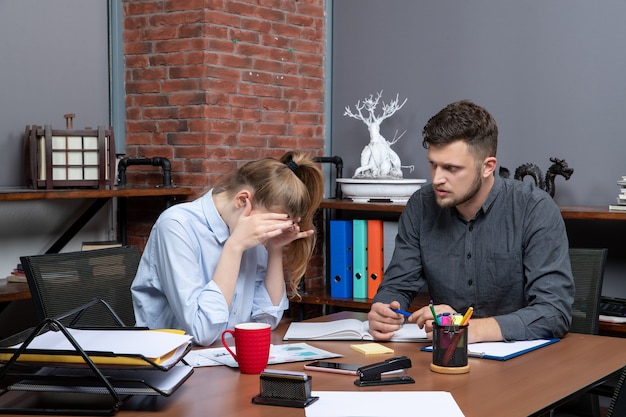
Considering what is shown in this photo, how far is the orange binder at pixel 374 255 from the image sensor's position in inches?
140

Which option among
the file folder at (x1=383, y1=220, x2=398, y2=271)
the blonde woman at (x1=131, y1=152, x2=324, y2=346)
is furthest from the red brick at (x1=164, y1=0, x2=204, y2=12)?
the blonde woman at (x1=131, y1=152, x2=324, y2=346)

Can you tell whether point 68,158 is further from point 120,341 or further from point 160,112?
point 120,341

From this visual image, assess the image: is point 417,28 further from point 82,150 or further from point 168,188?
point 82,150

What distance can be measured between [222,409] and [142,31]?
2.53 m

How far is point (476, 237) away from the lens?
2.40 m

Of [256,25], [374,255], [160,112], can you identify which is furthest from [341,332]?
[256,25]

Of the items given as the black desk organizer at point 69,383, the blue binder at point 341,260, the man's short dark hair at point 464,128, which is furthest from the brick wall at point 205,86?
the black desk organizer at point 69,383

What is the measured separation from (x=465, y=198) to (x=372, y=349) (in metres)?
0.61

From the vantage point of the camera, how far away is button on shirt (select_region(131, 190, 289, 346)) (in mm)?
1963

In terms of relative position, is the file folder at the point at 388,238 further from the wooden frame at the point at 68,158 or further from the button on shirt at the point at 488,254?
the wooden frame at the point at 68,158

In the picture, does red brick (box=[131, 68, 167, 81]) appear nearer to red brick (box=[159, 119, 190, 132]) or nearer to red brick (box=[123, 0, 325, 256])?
red brick (box=[123, 0, 325, 256])

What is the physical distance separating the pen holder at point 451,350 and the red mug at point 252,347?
371 mm

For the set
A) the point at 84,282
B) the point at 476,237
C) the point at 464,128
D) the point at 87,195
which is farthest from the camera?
the point at 87,195

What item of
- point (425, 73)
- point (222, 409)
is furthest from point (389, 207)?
point (222, 409)
